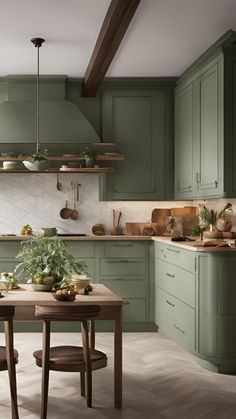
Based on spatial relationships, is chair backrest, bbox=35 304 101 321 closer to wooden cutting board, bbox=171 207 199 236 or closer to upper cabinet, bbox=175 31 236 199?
upper cabinet, bbox=175 31 236 199

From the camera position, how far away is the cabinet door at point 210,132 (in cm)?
542

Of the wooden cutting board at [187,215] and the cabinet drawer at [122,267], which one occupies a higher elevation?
the wooden cutting board at [187,215]

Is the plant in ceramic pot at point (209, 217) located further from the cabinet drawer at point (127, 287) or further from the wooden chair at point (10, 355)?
the wooden chair at point (10, 355)

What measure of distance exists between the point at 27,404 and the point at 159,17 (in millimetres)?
3032

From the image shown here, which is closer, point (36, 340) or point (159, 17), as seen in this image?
point (159, 17)

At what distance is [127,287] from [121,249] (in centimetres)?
43

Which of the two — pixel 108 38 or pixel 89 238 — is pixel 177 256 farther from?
pixel 108 38

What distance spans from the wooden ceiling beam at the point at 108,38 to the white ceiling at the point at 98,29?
0.28 ft

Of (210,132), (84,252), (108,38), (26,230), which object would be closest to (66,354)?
(108,38)

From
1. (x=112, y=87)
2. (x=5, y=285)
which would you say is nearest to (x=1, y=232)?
(x=112, y=87)

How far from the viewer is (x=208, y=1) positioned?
173 inches

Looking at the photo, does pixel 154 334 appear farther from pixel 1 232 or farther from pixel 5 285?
pixel 5 285

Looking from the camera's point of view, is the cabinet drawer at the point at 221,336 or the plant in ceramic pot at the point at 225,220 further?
the plant in ceramic pot at the point at 225,220

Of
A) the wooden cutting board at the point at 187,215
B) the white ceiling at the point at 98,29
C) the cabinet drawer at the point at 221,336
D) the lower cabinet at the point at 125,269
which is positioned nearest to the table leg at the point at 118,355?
the cabinet drawer at the point at 221,336
